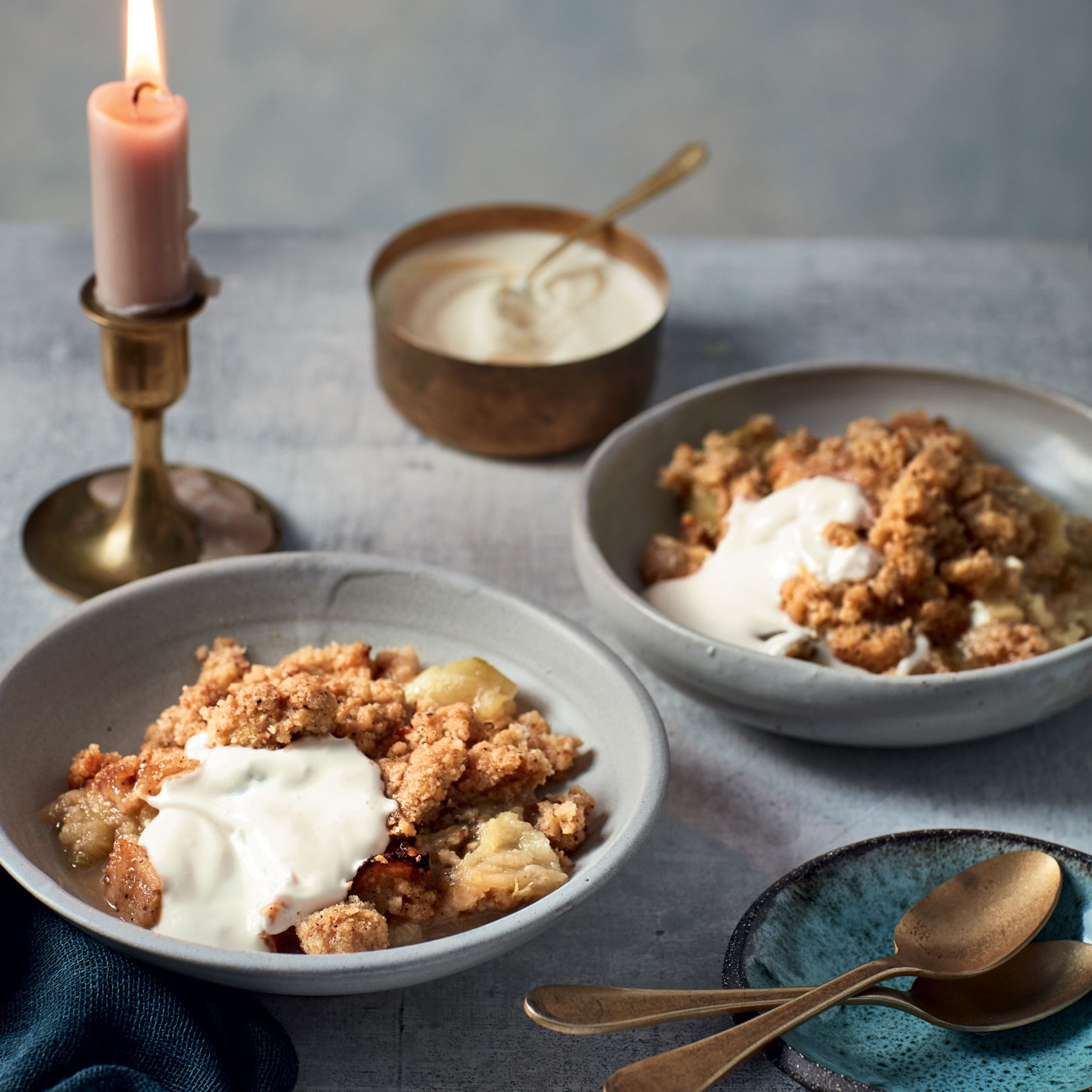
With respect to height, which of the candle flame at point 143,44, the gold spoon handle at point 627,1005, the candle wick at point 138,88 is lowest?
the gold spoon handle at point 627,1005

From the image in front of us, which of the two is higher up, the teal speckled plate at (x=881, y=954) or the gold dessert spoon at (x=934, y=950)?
the gold dessert spoon at (x=934, y=950)

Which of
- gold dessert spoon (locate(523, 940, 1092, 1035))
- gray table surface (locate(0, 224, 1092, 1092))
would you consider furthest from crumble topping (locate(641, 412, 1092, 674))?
gold dessert spoon (locate(523, 940, 1092, 1035))

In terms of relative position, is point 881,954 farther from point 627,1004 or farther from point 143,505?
point 143,505

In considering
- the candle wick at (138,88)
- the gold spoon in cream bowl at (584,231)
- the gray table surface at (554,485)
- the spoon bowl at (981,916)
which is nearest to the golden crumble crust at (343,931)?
the gray table surface at (554,485)

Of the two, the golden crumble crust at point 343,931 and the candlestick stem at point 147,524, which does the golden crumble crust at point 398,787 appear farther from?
the candlestick stem at point 147,524

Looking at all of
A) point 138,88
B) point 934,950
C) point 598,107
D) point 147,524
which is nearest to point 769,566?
point 934,950

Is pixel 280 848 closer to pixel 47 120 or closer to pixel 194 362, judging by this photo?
pixel 194 362
